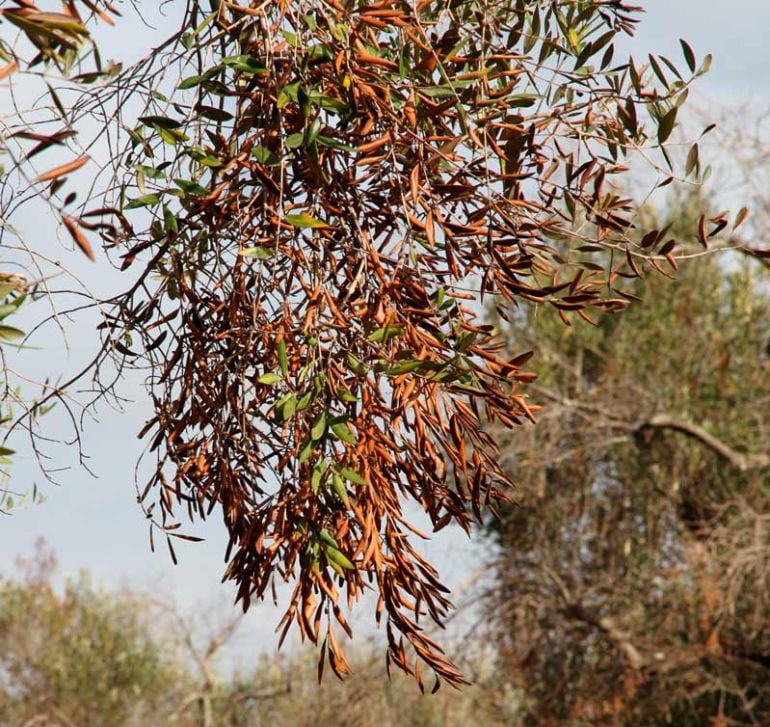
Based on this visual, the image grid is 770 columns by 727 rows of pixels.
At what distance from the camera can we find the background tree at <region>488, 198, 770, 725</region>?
1014 cm

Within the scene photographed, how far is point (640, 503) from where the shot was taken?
1144cm

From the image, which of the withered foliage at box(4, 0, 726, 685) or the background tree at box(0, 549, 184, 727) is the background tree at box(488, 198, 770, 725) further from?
the withered foliage at box(4, 0, 726, 685)

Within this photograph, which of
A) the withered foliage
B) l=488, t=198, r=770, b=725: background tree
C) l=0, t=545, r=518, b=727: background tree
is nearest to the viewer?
the withered foliage

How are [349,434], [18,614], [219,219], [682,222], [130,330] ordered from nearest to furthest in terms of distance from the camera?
[349,434], [219,219], [130,330], [682,222], [18,614]

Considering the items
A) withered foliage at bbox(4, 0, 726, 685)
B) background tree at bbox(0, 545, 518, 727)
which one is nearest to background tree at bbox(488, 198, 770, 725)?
background tree at bbox(0, 545, 518, 727)

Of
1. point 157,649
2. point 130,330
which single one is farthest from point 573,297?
point 157,649

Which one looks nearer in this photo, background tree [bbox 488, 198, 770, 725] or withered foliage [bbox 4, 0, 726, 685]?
withered foliage [bbox 4, 0, 726, 685]

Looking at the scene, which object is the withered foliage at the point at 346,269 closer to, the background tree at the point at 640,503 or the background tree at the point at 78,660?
the background tree at the point at 640,503

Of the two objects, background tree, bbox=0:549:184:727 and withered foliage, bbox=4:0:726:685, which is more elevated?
background tree, bbox=0:549:184:727

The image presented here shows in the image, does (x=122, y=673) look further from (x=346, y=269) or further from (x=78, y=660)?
(x=346, y=269)

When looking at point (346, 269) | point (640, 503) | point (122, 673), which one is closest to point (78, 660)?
point (122, 673)

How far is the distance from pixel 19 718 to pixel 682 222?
9575 mm

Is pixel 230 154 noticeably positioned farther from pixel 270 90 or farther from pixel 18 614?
pixel 18 614

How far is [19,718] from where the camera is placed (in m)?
14.4
